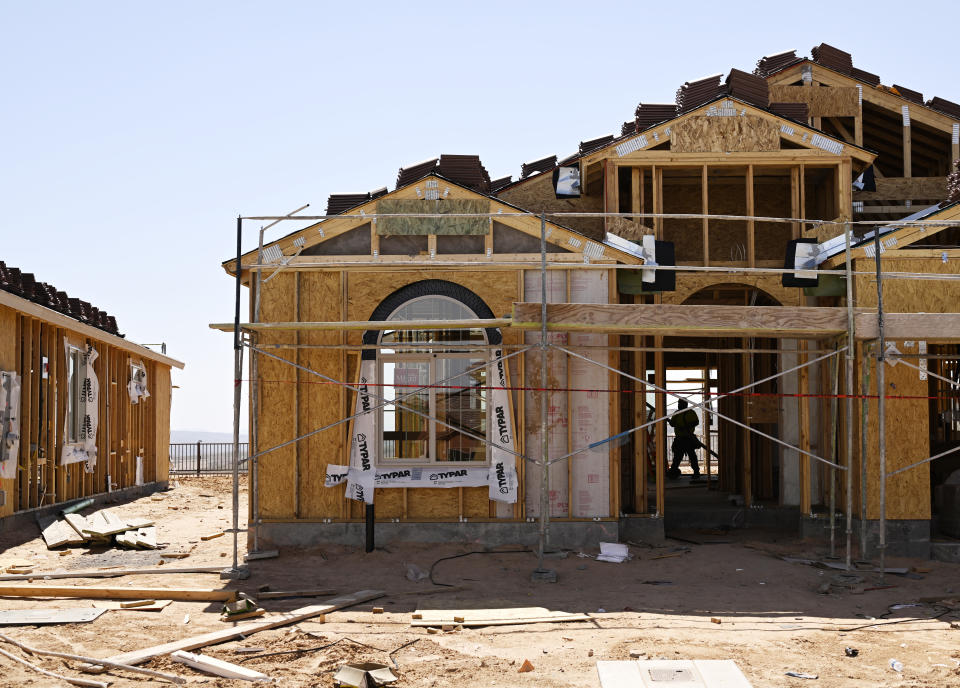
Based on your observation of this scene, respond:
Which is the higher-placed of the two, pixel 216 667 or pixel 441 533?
pixel 441 533

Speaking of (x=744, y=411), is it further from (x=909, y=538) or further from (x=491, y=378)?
(x=491, y=378)

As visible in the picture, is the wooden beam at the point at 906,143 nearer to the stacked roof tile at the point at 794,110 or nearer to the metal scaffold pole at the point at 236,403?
the stacked roof tile at the point at 794,110

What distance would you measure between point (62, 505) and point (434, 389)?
8.14 metres

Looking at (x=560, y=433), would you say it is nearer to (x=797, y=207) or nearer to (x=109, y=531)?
(x=797, y=207)

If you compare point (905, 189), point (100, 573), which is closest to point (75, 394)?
point (100, 573)

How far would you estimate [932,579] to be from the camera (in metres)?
11.3

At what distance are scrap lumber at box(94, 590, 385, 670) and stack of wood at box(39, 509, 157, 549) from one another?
5.28m

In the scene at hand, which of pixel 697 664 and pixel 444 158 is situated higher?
pixel 444 158

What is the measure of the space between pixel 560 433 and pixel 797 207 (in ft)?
16.9

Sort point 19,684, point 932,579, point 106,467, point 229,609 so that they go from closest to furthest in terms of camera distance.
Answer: point 19,684
point 229,609
point 932,579
point 106,467

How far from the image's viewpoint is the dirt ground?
7.49 meters

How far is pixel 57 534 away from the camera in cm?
1428

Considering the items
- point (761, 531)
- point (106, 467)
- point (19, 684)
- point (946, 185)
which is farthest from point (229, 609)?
point (946, 185)

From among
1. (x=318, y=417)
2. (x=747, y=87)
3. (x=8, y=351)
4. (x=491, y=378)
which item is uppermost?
(x=747, y=87)
